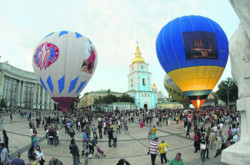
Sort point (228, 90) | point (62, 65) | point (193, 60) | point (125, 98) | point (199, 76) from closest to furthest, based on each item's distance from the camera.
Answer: point (62, 65) → point (193, 60) → point (199, 76) → point (228, 90) → point (125, 98)

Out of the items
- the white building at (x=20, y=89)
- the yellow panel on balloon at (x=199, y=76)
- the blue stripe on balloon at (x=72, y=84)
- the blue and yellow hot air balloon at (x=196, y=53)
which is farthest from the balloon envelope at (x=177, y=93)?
the white building at (x=20, y=89)

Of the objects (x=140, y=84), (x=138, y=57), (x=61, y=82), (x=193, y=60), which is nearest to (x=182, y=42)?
(x=193, y=60)

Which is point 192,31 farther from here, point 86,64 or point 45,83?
point 45,83

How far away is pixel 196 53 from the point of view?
22719 millimetres

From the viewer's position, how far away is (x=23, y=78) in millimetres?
91500

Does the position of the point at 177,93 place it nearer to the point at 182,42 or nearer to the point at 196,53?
the point at 196,53

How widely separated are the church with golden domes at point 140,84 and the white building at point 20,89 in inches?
2036

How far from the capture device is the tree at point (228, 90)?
6156cm

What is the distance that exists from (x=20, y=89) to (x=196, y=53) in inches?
3585

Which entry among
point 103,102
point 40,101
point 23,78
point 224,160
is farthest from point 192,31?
point 40,101

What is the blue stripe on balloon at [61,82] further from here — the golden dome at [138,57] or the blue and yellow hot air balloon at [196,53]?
the golden dome at [138,57]

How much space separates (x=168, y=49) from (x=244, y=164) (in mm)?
21310

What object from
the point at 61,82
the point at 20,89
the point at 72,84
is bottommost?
the point at 72,84

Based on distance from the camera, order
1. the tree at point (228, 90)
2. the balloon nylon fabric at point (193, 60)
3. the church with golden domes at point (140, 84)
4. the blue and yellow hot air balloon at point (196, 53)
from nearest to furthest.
Result: the blue and yellow hot air balloon at point (196, 53) < the balloon nylon fabric at point (193, 60) < the tree at point (228, 90) < the church with golden domes at point (140, 84)
